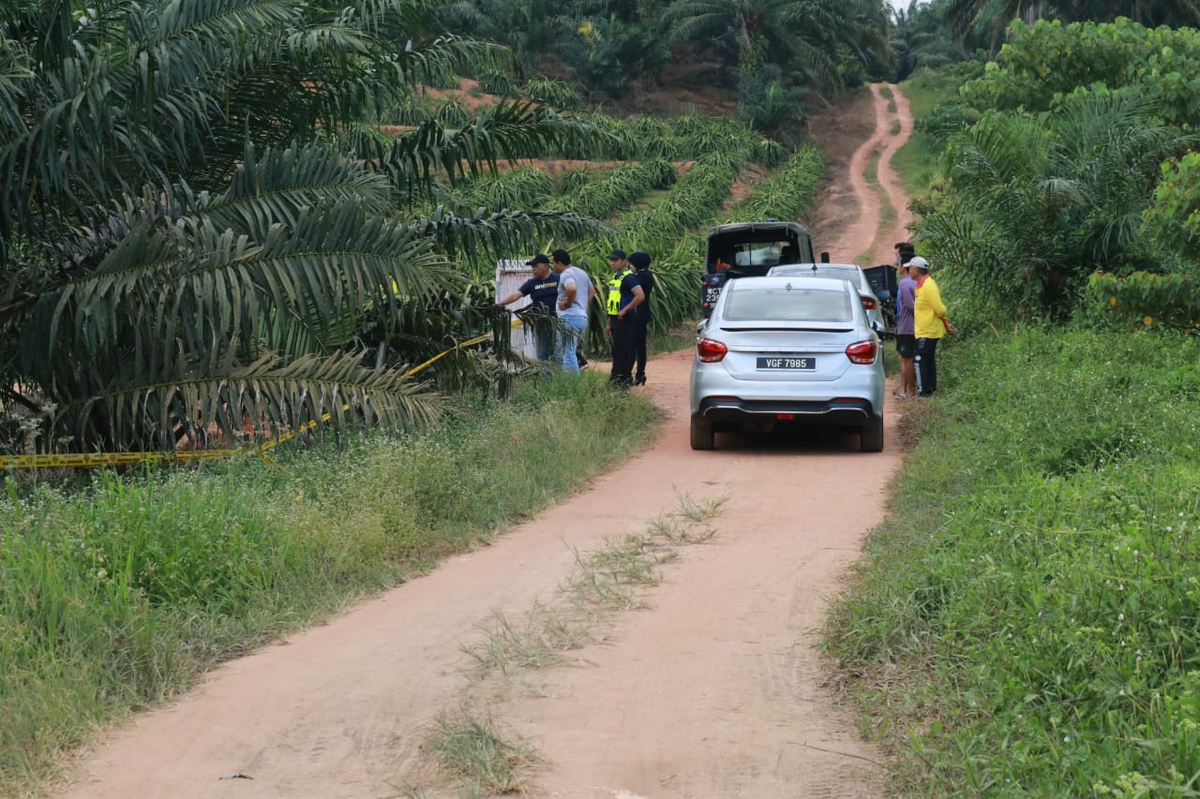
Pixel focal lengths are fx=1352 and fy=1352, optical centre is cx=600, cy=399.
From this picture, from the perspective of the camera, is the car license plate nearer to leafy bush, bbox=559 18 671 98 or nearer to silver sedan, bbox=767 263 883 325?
silver sedan, bbox=767 263 883 325

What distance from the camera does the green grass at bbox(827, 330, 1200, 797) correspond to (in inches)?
156

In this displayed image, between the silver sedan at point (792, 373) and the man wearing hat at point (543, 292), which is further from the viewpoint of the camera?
the man wearing hat at point (543, 292)

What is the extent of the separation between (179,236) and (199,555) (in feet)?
9.60

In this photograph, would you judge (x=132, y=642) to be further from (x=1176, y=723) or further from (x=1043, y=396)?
(x=1043, y=396)

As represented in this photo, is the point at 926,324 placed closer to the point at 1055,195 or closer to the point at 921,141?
the point at 1055,195

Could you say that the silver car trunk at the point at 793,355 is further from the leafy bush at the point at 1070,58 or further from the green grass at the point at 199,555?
the leafy bush at the point at 1070,58

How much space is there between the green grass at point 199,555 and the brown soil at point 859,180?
31.2 m

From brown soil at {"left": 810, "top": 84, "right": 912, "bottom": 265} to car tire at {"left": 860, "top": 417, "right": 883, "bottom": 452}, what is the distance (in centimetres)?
2746

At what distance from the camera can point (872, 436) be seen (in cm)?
1170

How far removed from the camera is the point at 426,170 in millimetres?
12016

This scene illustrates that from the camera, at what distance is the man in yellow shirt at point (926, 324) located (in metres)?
14.2

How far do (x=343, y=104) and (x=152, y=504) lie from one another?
227 inches

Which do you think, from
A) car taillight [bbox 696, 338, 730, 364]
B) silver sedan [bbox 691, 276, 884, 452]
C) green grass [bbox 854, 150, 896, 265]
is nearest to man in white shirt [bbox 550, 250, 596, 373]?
car taillight [bbox 696, 338, 730, 364]

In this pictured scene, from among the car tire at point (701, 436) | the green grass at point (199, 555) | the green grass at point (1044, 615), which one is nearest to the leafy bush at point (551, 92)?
the car tire at point (701, 436)
